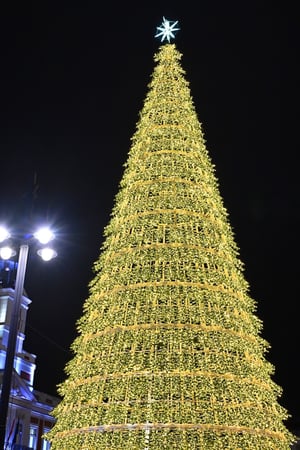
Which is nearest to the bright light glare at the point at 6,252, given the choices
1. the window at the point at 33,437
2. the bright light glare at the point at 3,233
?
the bright light glare at the point at 3,233

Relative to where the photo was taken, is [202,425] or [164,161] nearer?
[202,425]

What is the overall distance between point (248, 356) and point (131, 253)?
12.5 ft

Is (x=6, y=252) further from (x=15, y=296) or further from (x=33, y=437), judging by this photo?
(x=33, y=437)

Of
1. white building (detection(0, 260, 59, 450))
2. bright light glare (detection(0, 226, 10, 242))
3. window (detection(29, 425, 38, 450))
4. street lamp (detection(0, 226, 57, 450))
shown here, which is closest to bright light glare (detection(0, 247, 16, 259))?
street lamp (detection(0, 226, 57, 450))

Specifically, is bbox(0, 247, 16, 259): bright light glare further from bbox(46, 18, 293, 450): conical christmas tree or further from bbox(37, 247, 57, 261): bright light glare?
bbox(46, 18, 293, 450): conical christmas tree

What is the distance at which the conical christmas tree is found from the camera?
34.8 ft

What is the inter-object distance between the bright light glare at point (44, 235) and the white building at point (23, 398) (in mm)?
24136

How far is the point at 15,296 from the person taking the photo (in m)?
7.18

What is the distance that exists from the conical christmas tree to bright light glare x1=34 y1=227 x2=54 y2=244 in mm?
4491

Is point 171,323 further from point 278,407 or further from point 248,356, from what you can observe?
point 278,407

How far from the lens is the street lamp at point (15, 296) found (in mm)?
6141

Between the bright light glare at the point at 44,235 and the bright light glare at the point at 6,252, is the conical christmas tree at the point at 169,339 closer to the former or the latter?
the bright light glare at the point at 6,252

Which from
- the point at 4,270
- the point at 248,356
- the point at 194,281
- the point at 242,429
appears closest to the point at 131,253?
the point at 194,281

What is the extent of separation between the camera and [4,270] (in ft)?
118
